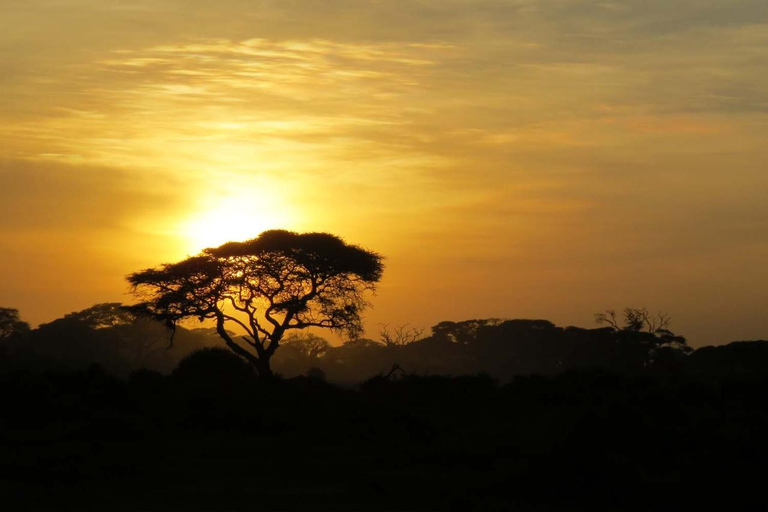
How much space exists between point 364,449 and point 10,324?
84.2 meters

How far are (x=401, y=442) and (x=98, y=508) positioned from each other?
32.2 feet

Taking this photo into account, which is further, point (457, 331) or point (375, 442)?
point (457, 331)

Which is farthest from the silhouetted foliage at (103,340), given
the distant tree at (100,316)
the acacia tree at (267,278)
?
the acacia tree at (267,278)

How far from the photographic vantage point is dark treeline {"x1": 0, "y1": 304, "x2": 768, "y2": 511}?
1772 cm

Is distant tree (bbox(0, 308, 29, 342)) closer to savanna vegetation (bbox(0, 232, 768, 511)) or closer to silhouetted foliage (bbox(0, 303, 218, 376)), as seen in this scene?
silhouetted foliage (bbox(0, 303, 218, 376))

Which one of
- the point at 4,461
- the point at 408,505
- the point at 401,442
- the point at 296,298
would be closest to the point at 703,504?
the point at 408,505

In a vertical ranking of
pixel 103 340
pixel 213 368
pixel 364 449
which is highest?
pixel 103 340

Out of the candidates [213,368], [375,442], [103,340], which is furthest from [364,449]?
[103,340]

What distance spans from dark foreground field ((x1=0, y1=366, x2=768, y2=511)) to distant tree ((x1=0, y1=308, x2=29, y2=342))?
68.3 m

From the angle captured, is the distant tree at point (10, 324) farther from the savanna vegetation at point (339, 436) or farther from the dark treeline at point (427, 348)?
the savanna vegetation at point (339, 436)

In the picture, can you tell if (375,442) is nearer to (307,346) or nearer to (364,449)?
(364,449)

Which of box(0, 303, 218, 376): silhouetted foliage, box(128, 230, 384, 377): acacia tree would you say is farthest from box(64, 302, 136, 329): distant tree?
box(128, 230, 384, 377): acacia tree

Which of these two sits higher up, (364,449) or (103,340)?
(103,340)

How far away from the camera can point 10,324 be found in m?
100
